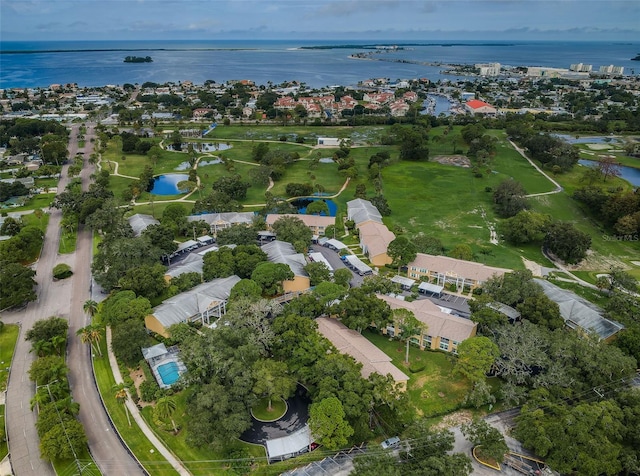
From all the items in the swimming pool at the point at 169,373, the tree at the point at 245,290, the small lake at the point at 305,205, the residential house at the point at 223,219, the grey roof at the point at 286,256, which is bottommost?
the small lake at the point at 305,205

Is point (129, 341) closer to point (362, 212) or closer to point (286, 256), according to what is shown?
point (286, 256)

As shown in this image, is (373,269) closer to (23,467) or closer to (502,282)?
(502,282)

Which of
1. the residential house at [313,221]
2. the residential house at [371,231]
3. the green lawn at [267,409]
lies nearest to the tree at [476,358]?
the green lawn at [267,409]

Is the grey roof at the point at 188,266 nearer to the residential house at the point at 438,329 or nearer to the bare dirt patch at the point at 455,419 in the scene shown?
the residential house at the point at 438,329

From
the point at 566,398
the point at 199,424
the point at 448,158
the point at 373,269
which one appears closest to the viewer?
the point at 199,424

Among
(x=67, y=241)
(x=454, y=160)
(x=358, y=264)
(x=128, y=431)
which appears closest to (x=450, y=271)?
(x=358, y=264)

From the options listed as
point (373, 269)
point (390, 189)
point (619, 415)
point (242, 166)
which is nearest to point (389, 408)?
point (619, 415)
